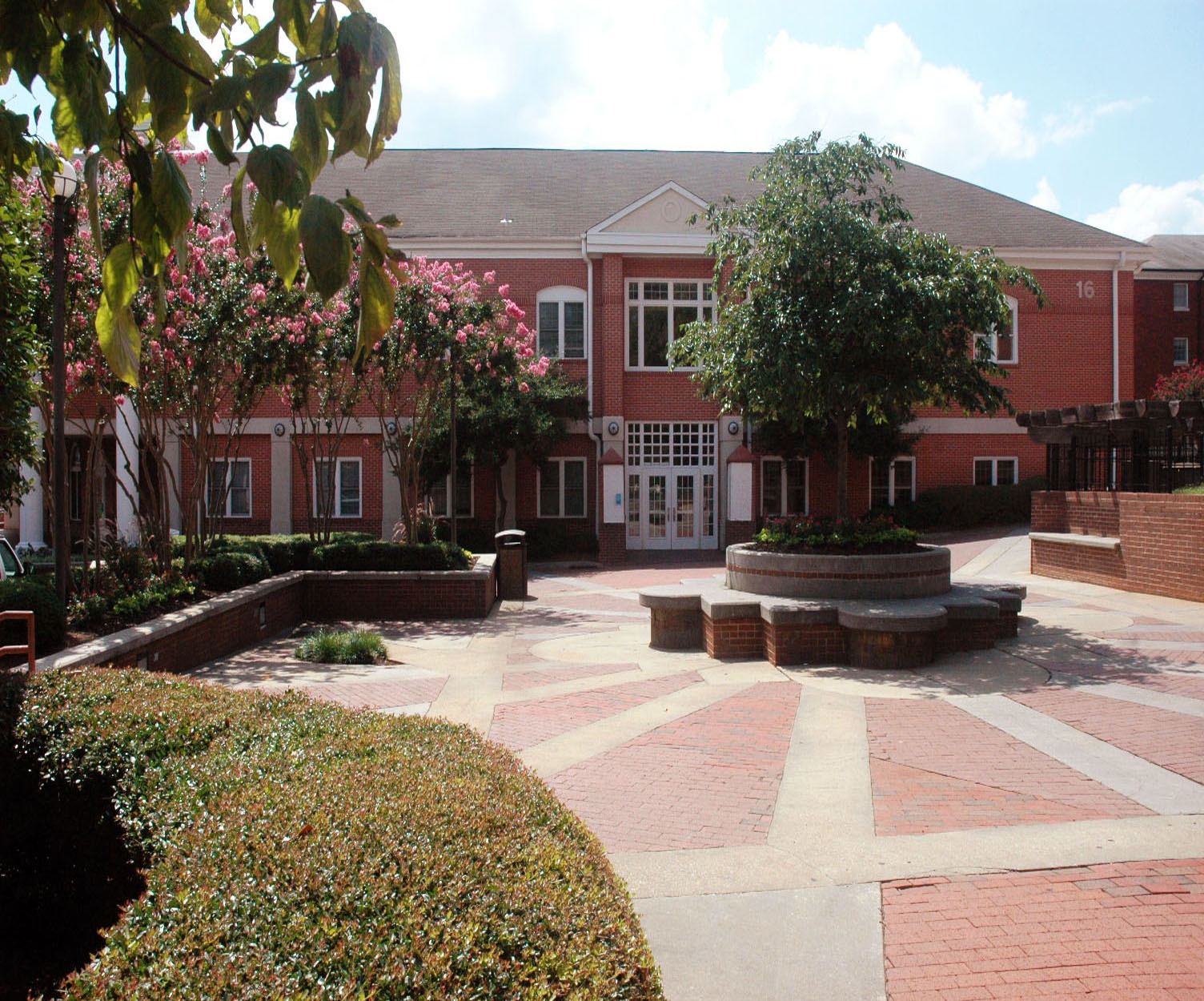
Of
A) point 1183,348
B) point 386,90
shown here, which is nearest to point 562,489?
point 386,90

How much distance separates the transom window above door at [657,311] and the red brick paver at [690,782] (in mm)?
20652

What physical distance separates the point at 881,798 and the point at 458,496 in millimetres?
23660

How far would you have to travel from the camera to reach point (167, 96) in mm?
2375

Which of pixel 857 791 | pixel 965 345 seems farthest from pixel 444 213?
pixel 857 791

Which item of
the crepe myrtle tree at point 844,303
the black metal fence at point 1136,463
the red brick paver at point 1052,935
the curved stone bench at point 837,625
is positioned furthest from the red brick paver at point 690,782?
the black metal fence at point 1136,463

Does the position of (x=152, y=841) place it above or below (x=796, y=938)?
above

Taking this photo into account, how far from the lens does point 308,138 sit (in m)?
2.31

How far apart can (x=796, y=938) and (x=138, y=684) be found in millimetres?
3305

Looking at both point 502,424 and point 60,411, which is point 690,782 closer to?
point 60,411

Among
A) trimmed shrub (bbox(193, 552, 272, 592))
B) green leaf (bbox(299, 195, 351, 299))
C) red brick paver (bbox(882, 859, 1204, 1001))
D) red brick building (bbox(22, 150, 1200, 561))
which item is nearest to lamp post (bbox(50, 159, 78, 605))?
trimmed shrub (bbox(193, 552, 272, 592))

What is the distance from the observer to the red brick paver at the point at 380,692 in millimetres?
9156

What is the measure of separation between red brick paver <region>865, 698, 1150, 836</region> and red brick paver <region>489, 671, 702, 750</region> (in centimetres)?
218

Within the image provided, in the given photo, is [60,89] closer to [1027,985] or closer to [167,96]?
[167,96]

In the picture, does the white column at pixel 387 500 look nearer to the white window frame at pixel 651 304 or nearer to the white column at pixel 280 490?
the white column at pixel 280 490
